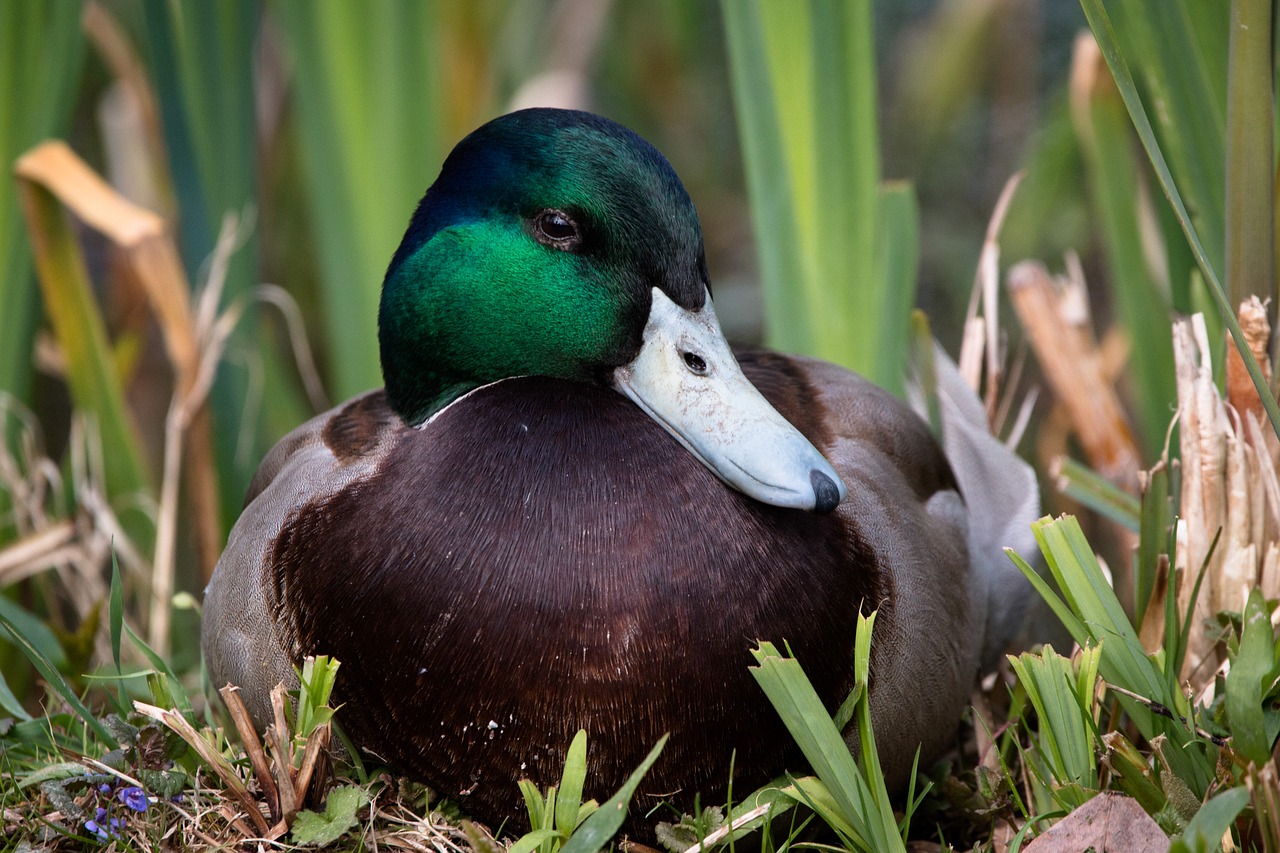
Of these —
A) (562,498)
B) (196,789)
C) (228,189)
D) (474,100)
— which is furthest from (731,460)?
(474,100)

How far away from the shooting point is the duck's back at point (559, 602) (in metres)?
1.69

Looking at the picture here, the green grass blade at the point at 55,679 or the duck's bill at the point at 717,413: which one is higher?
the duck's bill at the point at 717,413

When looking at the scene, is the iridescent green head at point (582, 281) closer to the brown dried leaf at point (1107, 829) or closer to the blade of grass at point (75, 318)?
the brown dried leaf at point (1107, 829)

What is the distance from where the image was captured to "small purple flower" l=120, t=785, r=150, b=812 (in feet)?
5.50

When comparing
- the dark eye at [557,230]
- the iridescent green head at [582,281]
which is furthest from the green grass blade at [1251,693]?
the dark eye at [557,230]

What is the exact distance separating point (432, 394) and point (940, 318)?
268 centimetres

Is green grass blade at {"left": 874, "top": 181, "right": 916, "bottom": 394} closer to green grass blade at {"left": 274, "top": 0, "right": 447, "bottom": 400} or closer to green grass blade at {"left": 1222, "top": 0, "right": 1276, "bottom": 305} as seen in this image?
green grass blade at {"left": 1222, "top": 0, "right": 1276, "bottom": 305}

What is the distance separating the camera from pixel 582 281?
6.07 feet

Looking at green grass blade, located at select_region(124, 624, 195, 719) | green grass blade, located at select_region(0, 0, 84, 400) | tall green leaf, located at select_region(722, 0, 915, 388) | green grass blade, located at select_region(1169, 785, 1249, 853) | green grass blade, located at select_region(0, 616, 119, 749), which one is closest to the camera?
green grass blade, located at select_region(1169, 785, 1249, 853)

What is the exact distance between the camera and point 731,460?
1.76m

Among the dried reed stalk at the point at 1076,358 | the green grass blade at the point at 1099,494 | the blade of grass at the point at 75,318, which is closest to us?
the green grass blade at the point at 1099,494

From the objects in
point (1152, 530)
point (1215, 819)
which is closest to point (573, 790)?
point (1215, 819)

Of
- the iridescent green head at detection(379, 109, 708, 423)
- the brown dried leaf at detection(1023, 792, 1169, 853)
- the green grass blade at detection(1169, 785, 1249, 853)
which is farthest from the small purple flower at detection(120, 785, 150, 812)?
the green grass blade at detection(1169, 785, 1249, 853)

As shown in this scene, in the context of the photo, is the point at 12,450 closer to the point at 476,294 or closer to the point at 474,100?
the point at 476,294
